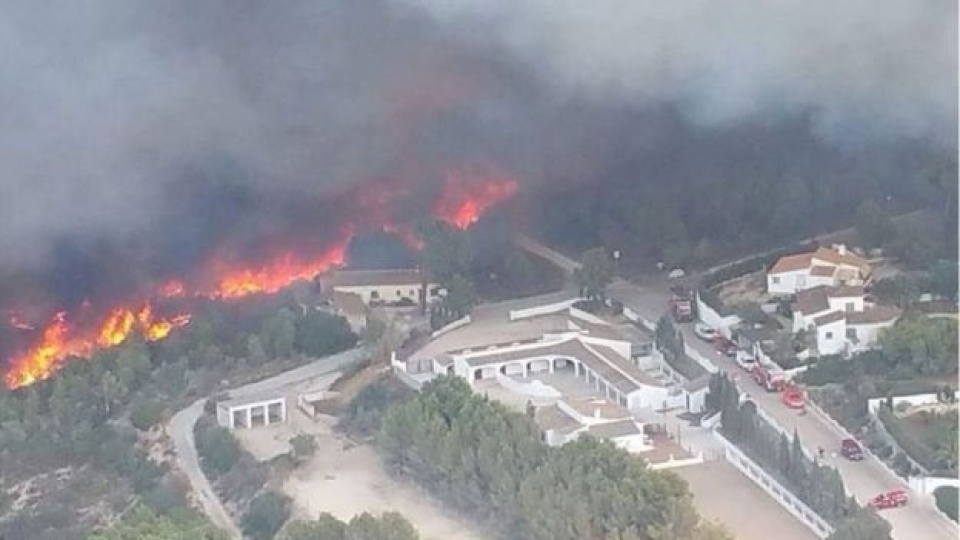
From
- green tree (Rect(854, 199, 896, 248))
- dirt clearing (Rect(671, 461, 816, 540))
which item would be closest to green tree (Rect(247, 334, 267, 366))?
dirt clearing (Rect(671, 461, 816, 540))

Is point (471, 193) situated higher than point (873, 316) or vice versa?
point (471, 193)

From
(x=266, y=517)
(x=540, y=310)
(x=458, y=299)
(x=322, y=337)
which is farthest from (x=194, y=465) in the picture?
(x=540, y=310)

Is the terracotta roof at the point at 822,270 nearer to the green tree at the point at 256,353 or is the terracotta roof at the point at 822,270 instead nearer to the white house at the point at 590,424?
the white house at the point at 590,424

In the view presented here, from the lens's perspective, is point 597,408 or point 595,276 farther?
point 595,276

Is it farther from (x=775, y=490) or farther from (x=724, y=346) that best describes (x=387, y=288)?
(x=775, y=490)

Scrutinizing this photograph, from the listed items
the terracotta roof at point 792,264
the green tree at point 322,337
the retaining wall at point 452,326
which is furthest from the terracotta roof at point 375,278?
the terracotta roof at point 792,264

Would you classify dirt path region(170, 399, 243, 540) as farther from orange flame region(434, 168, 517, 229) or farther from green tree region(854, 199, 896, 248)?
green tree region(854, 199, 896, 248)
